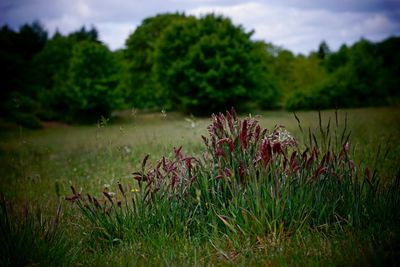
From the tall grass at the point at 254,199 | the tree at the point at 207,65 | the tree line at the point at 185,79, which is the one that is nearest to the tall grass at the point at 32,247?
the tall grass at the point at 254,199

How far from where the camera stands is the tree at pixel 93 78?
27094mm

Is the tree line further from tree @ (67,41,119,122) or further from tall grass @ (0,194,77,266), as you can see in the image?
tall grass @ (0,194,77,266)

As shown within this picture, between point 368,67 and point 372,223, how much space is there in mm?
31259

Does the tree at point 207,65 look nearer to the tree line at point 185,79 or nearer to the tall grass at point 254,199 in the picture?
the tree line at point 185,79

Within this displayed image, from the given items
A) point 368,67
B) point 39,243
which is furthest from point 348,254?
point 368,67

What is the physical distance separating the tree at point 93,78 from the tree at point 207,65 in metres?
4.34

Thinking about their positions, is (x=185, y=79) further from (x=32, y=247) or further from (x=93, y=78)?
(x=32, y=247)

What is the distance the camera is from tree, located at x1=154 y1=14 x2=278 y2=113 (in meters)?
27.5

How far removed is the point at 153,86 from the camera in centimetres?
3434

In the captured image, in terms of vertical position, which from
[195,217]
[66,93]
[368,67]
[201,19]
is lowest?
[195,217]

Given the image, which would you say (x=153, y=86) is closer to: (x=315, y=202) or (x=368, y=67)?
(x=368, y=67)

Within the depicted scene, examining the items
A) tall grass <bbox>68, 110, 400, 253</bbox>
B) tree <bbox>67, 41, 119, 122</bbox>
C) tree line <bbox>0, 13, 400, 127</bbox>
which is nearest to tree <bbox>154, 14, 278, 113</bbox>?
tree line <bbox>0, 13, 400, 127</bbox>

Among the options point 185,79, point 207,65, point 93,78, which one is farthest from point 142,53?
point 207,65

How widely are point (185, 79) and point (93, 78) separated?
709cm
